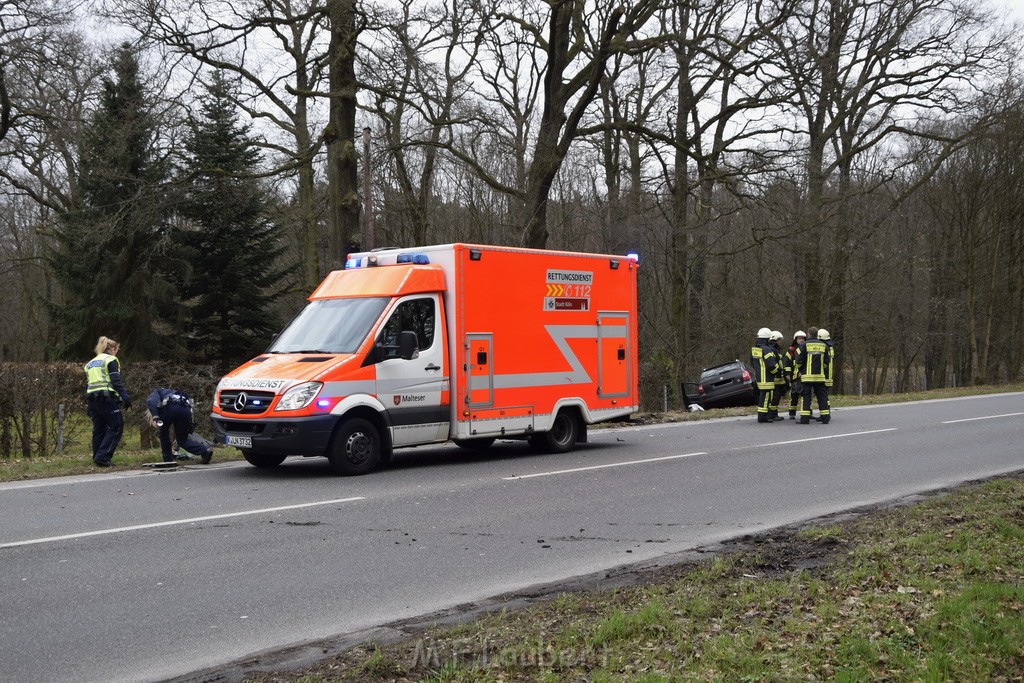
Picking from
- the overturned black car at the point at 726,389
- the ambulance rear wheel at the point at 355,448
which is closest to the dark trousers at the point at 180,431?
the ambulance rear wheel at the point at 355,448

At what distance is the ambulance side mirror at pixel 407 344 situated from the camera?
12617mm

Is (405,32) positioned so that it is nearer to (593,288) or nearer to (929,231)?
(593,288)

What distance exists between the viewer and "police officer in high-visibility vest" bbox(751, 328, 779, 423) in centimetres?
2025

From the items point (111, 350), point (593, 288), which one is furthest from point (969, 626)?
point (111, 350)

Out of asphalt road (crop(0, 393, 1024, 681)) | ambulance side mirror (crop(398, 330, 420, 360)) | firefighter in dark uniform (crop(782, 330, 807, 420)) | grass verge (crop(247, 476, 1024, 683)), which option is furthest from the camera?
firefighter in dark uniform (crop(782, 330, 807, 420))

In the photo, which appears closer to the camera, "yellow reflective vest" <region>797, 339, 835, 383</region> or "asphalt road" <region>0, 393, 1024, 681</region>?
"asphalt road" <region>0, 393, 1024, 681</region>

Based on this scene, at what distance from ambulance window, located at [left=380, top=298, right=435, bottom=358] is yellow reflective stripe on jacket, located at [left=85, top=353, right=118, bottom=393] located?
4.06m

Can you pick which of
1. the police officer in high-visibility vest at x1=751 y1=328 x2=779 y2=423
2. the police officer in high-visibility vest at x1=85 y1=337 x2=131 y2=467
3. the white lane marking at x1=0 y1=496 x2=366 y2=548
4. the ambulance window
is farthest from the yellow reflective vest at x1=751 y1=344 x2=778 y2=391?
the police officer in high-visibility vest at x1=85 y1=337 x2=131 y2=467

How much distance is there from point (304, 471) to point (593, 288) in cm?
546

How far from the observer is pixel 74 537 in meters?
8.42

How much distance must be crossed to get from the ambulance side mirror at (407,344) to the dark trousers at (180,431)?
10.9 feet

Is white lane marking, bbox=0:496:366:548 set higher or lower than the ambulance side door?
lower

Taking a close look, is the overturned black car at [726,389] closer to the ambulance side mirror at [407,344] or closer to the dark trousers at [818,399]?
the dark trousers at [818,399]

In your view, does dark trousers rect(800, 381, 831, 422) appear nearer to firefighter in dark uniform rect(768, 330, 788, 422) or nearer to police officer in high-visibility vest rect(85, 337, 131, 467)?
firefighter in dark uniform rect(768, 330, 788, 422)
